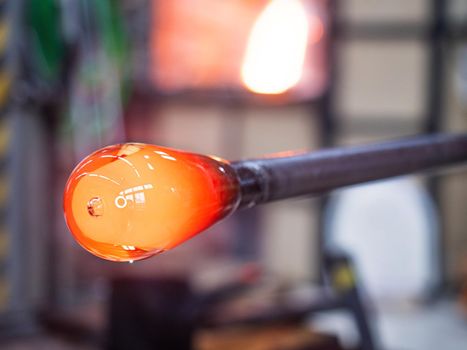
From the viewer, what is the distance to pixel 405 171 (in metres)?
0.56

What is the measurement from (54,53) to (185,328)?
1.25m

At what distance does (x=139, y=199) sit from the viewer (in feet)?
Result: 1.33

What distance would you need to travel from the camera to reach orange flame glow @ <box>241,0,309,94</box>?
5.16m

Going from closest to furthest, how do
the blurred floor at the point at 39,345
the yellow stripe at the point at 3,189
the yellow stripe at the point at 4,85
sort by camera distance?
the blurred floor at the point at 39,345, the yellow stripe at the point at 4,85, the yellow stripe at the point at 3,189

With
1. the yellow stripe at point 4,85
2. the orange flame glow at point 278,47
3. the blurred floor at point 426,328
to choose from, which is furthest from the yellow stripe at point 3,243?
the orange flame glow at point 278,47

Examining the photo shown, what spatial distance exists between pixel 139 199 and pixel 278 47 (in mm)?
4897

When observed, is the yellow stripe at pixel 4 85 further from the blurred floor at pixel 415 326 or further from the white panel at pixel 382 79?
the white panel at pixel 382 79

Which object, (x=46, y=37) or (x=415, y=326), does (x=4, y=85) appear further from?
(x=415, y=326)

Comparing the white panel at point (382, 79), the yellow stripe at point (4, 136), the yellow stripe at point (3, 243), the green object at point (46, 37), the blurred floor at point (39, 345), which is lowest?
the blurred floor at point (39, 345)

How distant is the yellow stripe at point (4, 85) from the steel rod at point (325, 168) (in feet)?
5.80

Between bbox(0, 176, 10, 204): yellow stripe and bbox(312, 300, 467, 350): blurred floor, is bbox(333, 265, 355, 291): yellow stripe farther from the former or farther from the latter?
bbox(312, 300, 467, 350): blurred floor

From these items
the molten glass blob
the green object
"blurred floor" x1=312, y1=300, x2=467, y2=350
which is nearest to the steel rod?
the molten glass blob

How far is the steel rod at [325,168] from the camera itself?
0.47 meters

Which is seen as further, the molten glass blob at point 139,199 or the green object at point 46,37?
the green object at point 46,37
